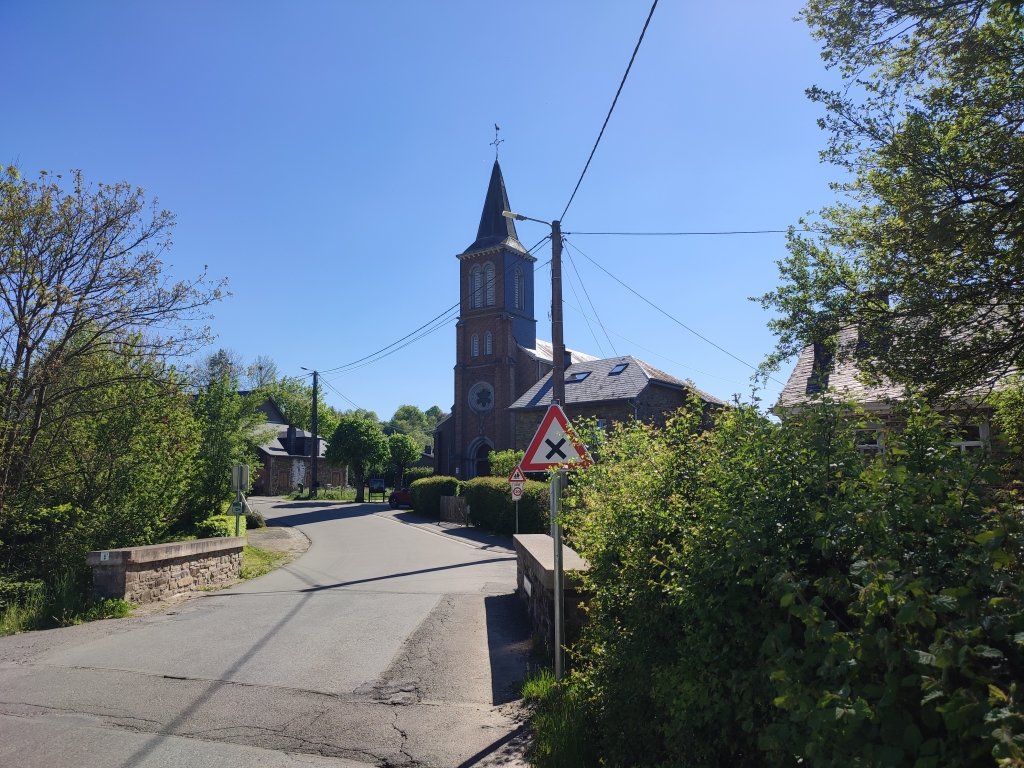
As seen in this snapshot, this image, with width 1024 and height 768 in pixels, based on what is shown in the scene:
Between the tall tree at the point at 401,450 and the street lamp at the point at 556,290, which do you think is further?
the tall tree at the point at 401,450

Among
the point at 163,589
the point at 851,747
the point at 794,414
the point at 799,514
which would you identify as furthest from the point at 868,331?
the point at 163,589

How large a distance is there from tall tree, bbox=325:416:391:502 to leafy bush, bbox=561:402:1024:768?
46.4 meters

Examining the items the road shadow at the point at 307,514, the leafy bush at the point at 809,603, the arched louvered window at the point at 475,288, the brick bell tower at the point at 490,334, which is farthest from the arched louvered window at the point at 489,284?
the leafy bush at the point at 809,603

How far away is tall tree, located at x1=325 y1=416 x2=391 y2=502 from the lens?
4931 cm

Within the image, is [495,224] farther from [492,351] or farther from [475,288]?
[492,351]

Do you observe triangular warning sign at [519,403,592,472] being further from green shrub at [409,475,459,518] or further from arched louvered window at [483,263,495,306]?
arched louvered window at [483,263,495,306]

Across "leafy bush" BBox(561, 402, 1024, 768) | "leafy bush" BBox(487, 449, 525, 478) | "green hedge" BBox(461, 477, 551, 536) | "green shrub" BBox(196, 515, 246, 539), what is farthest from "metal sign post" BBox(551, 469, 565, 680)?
"leafy bush" BBox(487, 449, 525, 478)

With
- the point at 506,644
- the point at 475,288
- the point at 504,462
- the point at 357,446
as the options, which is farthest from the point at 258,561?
the point at 475,288

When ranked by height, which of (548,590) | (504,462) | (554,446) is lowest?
(548,590)

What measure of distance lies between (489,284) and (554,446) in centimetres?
4263

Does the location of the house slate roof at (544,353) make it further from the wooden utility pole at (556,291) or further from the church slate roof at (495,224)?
the wooden utility pole at (556,291)

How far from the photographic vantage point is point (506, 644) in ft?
26.0

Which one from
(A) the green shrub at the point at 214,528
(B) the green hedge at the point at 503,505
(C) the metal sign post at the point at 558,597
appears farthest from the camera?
(B) the green hedge at the point at 503,505

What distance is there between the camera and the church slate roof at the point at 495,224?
49131 millimetres
